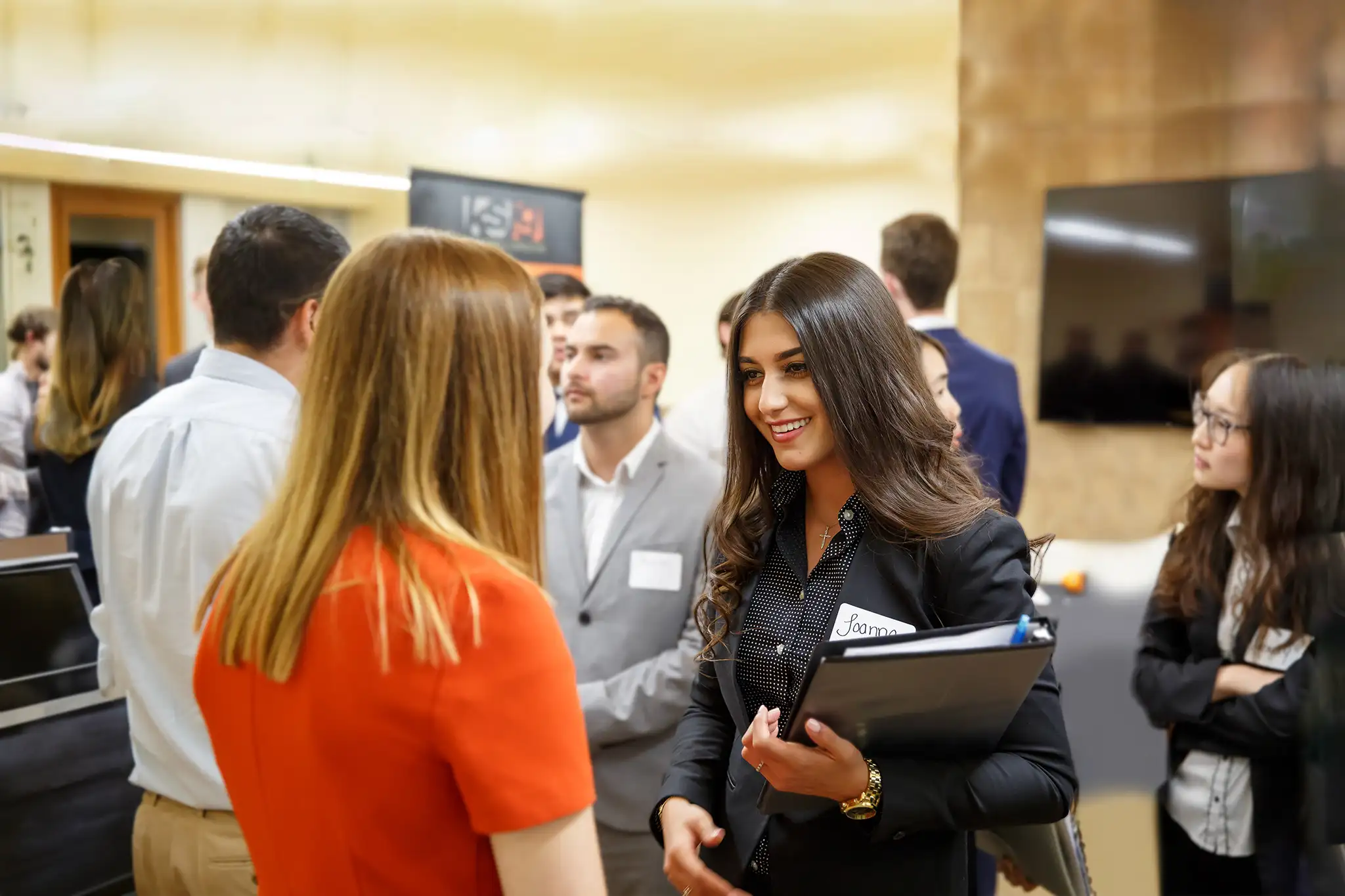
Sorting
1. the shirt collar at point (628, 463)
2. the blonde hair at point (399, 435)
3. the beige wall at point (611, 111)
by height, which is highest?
the beige wall at point (611, 111)

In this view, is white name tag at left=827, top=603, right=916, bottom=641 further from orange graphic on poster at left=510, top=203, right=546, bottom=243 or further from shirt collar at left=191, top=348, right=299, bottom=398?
orange graphic on poster at left=510, top=203, right=546, bottom=243

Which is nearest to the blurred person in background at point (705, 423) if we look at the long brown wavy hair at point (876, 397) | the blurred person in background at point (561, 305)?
the blurred person in background at point (561, 305)

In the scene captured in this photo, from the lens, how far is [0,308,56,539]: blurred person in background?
2.90 meters

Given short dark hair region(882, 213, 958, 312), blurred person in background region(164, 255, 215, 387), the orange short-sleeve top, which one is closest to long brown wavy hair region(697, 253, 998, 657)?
the orange short-sleeve top

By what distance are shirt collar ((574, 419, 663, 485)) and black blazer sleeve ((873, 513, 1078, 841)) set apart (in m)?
1.23

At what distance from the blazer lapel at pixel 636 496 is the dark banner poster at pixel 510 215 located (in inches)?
100

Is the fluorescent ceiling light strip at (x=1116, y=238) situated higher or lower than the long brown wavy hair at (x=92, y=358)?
→ higher

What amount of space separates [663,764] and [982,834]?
759 millimetres

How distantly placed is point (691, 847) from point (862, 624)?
1.26 feet

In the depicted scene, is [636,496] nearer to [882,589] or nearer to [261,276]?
[261,276]

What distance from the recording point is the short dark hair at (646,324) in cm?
273

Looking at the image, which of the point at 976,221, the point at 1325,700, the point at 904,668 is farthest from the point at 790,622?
the point at 976,221

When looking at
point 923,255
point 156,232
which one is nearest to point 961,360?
point 923,255

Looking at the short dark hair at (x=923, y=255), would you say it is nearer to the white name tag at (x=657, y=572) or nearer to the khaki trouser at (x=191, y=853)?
the white name tag at (x=657, y=572)
